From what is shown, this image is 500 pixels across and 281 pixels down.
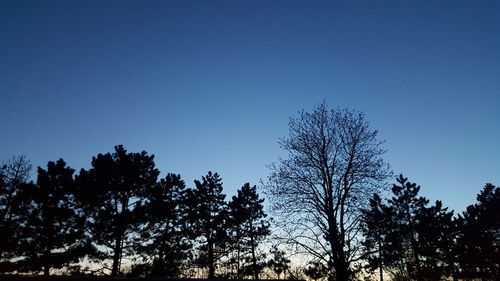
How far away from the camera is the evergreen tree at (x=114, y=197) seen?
2295 centimetres

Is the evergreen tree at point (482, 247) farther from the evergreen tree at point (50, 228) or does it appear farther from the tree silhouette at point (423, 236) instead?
the evergreen tree at point (50, 228)

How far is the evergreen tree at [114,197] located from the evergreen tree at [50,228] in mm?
1529

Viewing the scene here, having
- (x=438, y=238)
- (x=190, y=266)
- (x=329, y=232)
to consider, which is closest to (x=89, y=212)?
(x=190, y=266)

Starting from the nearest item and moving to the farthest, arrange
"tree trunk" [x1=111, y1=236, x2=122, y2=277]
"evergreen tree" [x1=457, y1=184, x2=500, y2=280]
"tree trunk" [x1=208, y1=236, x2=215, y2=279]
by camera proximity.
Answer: "tree trunk" [x1=111, y1=236, x2=122, y2=277]
"tree trunk" [x1=208, y1=236, x2=215, y2=279]
"evergreen tree" [x1=457, y1=184, x2=500, y2=280]

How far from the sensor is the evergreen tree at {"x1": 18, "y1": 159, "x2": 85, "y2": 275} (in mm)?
22719

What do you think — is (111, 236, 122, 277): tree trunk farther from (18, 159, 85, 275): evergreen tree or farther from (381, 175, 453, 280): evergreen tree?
(381, 175, 453, 280): evergreen tree

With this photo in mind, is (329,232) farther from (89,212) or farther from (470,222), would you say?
(470,222)

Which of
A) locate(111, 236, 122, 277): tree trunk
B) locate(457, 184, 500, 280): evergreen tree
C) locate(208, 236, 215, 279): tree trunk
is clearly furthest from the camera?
locate(457, 184, 500, 280): evergreen tree

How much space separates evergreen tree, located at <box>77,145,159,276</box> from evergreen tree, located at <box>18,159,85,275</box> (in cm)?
153

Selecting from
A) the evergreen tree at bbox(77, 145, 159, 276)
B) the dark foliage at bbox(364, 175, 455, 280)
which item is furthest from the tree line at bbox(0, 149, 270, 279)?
the dark foliage at bbox(364, 175, 455, 280)

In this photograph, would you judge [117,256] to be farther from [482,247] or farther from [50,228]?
[482,247]

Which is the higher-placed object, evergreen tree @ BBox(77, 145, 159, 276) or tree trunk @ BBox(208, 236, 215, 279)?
evergreen tree @ BBox(77, 145, 159, 276)

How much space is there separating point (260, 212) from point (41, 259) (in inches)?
886

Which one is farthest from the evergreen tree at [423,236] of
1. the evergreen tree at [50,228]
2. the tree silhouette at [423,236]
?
the evergreen tree at [50,228]
